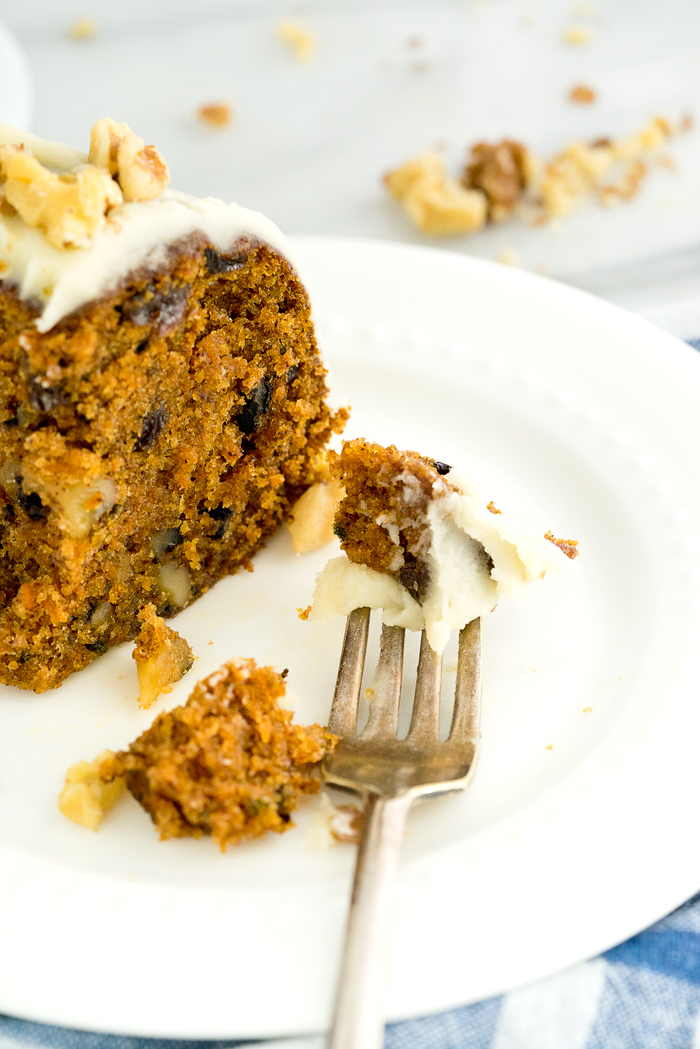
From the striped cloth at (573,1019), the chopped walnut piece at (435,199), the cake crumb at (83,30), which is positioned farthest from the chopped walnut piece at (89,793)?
the cake crumb at (83,30)

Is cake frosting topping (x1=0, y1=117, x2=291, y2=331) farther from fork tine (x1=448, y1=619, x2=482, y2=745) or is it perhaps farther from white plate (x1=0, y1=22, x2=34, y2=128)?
white plate (x1=0, y1=22, x2=34, y2=128)

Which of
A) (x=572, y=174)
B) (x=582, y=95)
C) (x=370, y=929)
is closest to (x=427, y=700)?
(x=370, y=929)

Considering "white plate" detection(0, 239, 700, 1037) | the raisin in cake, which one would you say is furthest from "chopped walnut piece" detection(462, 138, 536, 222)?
the raisin in cake

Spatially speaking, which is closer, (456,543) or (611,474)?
(456,543)

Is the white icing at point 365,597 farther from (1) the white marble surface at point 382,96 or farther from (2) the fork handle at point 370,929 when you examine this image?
(1) the white marble surface at point 382,96

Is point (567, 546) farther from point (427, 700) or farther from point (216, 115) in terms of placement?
point (216, 115)

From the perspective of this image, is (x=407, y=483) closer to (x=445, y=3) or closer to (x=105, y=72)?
(x=105, y=72)

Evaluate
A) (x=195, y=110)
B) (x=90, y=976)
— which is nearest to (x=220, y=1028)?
(x=90, y=976)
